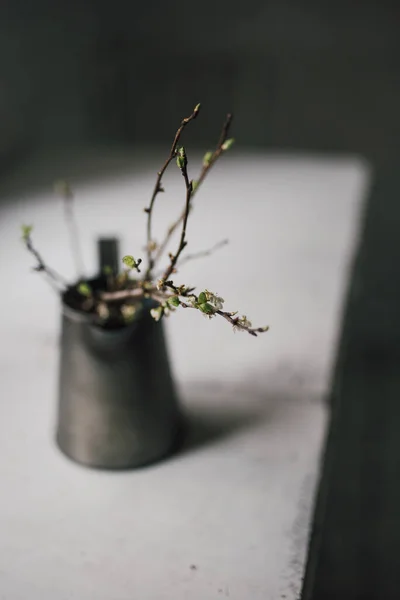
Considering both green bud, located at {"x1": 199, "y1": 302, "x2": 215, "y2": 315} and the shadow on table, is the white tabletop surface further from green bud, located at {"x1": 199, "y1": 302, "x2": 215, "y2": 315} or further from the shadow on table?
green bud, located at {"x1": 199, "y1": 302, "x2": 215, "y2": 315}

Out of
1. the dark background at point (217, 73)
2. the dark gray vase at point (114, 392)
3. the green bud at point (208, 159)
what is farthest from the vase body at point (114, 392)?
the dark background at point (217, 73)

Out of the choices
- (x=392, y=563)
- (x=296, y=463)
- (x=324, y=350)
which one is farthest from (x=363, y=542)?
(x=296, y=463)

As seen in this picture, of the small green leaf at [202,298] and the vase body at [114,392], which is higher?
the small green leaf at [202,298]

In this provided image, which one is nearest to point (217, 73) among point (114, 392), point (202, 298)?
point (114, 392)

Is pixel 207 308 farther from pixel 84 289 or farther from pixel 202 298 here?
pixel 84 289

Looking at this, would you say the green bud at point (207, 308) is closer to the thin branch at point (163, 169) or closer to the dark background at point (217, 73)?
the thin branch at point (163, 169)

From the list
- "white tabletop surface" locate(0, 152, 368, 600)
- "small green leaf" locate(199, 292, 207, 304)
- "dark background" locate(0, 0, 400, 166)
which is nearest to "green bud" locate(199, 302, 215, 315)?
"small green leaf" locate(199, 292, 207, 304)
